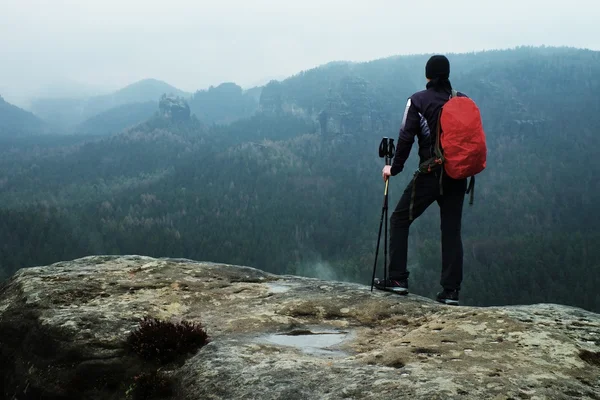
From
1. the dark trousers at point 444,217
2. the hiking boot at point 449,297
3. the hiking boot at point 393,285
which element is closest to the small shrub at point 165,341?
the hiking boot at point 393,285

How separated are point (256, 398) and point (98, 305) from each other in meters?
3.61

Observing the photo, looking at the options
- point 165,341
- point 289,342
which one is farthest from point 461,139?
point 165,341

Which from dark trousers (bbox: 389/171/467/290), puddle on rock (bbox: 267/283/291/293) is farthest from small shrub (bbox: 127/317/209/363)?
dark trousers (bbox: 389/171/467/290)

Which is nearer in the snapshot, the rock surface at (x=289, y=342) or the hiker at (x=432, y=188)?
the rock surface at (x=289, y=342)

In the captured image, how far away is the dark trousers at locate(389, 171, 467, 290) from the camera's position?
7863mm

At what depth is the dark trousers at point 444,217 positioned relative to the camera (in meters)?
7.86

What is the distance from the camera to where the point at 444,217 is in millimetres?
8000

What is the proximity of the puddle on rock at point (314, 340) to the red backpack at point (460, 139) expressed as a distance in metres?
3.09

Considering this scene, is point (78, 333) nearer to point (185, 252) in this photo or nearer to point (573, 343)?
point (573, 343)

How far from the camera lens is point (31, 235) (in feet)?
563

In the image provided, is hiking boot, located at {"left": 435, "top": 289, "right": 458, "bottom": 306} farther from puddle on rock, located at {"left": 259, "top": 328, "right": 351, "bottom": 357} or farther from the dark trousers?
puddle on rock, located at {"left": 259, "top": 328, "right": 351, "bottom": 357}

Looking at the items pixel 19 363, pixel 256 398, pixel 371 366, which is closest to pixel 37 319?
pixel 19 363

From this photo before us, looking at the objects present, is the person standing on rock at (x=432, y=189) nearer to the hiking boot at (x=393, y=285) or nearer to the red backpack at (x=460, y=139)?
the hiking boot at (x=393, y=285)

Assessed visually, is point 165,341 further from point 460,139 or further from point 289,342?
point 460,139
